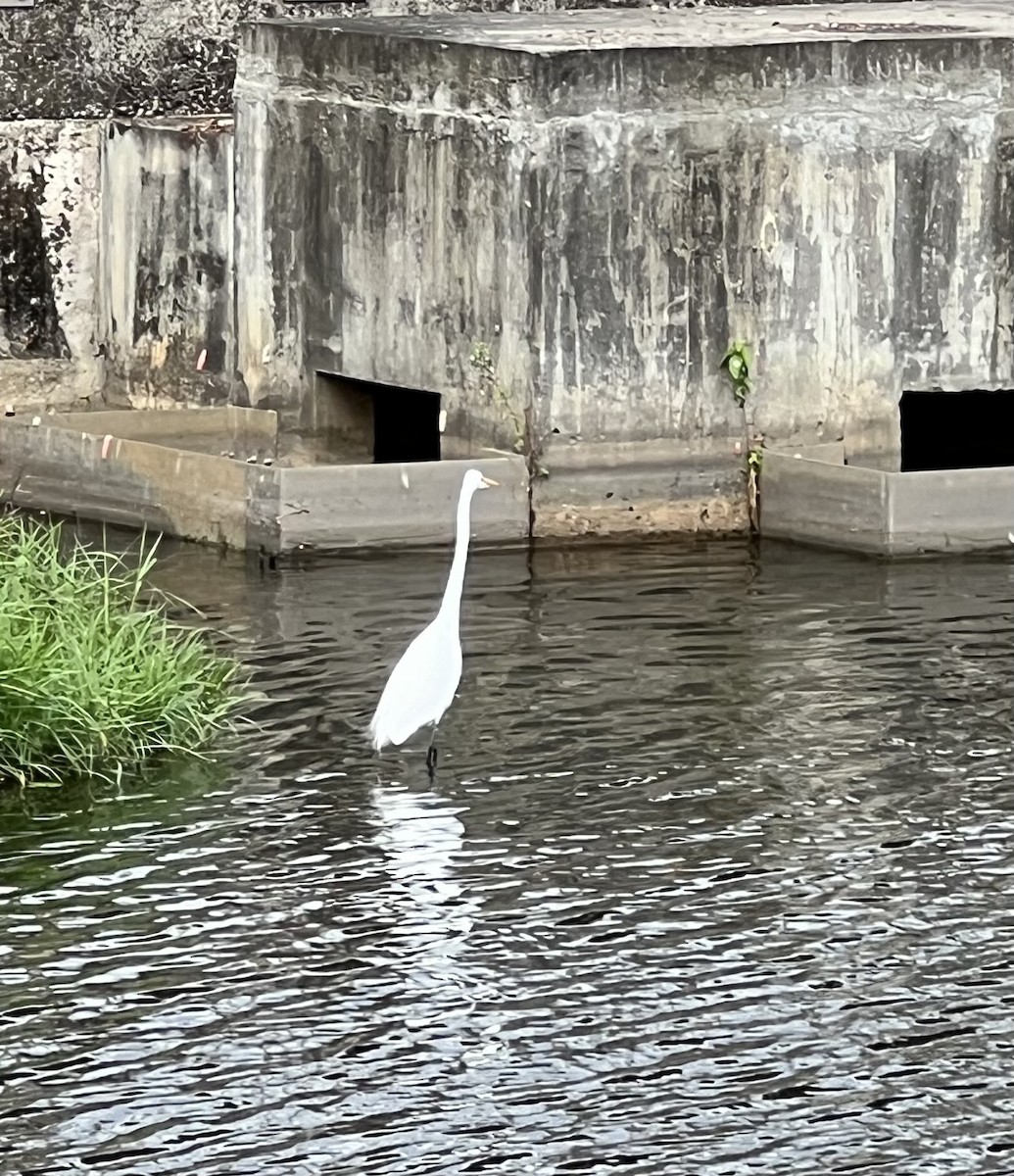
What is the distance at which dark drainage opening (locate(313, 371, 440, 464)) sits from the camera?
17.1m

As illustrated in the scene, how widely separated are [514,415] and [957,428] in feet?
12.0

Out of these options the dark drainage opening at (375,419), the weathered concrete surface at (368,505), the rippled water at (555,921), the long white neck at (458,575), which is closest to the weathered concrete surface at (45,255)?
the dark drainage opening at (375,419)

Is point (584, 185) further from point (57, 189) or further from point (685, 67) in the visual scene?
point (57, 189)

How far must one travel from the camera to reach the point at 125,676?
36.1ft

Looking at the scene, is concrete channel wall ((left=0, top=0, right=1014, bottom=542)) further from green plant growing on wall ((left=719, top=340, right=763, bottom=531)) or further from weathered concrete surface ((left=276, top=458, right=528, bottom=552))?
weathered concrete surface ((left=276, top=458, right=528, bottom=552))

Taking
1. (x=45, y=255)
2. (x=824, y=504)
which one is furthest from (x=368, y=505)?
(x=45, y=255)

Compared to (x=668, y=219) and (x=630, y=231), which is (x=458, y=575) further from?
(x=668, y=219)

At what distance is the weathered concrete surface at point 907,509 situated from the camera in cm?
1515

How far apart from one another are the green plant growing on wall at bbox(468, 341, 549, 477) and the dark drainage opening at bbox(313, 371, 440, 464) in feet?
2.29

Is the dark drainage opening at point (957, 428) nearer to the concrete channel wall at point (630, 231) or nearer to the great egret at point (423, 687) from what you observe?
the concrete channel wall at point (630, 231)

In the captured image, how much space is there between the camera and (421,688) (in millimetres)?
11086

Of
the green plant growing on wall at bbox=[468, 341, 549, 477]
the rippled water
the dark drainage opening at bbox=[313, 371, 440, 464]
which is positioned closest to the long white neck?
the rippled water

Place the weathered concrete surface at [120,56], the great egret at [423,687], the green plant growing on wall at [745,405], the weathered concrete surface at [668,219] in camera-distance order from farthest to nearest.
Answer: the weathered concrete surface at [120,56], the green plant growing on wall at [745,405], the weathered concrete surface at [668,219], the great egret at [423,687]

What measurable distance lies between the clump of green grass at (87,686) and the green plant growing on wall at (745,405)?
480 centimetres
